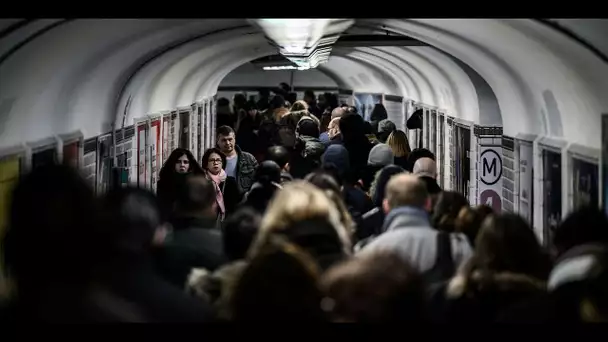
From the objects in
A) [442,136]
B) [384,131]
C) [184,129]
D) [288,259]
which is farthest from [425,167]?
[184,129]

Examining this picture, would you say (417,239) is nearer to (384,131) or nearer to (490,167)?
(384,131)

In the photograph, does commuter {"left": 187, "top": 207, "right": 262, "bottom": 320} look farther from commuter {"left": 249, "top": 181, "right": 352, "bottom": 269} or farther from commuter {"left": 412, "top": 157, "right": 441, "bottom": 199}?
commuter {"left": 412, "top": 157, "right": 441, "bottom": 199}

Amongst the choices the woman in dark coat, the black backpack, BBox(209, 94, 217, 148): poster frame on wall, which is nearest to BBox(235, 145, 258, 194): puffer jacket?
the woman in dark coat

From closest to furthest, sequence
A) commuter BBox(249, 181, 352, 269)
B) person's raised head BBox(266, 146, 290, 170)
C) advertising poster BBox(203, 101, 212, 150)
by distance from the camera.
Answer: commuter BBox(249, 181, 352, 269) → person's raised head BBox(266, 146, 290, 170) → advertising poster BBox(203, 101, 212, 150)

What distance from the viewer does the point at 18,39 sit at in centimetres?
644

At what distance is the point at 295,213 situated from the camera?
5641mm

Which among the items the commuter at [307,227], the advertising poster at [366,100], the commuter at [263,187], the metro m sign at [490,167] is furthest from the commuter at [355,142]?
the advertising poster at [366,100]

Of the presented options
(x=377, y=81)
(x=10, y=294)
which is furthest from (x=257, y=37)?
(x=377, y=81)

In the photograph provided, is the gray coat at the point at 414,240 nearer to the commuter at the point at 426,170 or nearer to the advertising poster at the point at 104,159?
the commuter at the point at 426,170

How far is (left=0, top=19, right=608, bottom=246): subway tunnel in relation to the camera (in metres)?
6.55

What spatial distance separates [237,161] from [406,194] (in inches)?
114

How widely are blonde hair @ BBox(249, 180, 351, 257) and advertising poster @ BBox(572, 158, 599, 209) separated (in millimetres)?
1362

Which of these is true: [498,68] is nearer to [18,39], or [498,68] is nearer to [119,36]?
[119,36]

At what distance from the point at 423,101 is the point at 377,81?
4.27m
